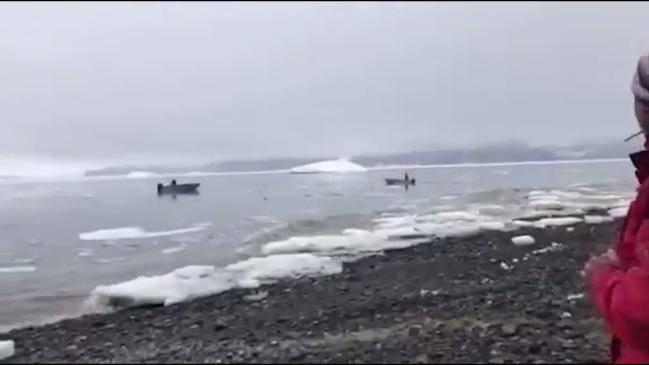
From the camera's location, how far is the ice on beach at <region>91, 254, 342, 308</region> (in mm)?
1819

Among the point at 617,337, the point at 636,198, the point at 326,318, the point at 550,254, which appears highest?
the point at 636,198

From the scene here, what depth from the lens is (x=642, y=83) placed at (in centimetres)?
89

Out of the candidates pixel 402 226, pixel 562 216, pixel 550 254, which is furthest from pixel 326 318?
pixel 562 216

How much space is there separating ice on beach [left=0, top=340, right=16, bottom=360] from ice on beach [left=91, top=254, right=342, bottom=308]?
452 mm

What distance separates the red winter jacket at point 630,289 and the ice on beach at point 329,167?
1.08 metres

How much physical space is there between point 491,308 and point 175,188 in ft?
3.98

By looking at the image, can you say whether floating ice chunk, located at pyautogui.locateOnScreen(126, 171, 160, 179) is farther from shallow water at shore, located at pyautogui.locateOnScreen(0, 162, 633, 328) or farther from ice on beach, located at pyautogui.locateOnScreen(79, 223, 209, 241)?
ice on beach, located at pyautogui.locateOnScreen(79, 223, 209, 241)

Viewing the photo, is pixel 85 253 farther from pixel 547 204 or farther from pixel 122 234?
pixel 547 204

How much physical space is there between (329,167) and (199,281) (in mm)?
554

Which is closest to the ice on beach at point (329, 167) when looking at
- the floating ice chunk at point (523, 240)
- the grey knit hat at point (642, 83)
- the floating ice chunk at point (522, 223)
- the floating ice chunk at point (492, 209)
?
the grey knit hat at point (642, 83)

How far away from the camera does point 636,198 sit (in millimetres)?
851

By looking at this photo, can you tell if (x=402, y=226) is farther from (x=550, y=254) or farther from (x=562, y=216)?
(x=562, y=216)

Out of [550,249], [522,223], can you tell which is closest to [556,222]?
[522,223]

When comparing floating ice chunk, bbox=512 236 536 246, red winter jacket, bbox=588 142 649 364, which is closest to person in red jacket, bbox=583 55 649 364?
red winter jacket, bbox=588 142 649 364
